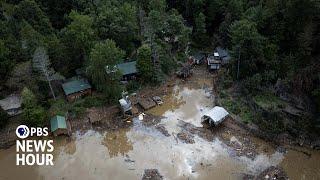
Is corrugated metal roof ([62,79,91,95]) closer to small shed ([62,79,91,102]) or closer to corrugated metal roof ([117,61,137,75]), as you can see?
small shed ([62,79,91,102])

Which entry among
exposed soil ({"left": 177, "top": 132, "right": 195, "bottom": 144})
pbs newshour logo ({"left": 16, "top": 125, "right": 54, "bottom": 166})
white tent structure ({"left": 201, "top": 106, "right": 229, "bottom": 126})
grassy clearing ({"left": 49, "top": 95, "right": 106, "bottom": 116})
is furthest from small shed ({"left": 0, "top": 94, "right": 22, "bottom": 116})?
white tent structure ({"left": 201, "top": 106, "right": 229, "bottom": 126})

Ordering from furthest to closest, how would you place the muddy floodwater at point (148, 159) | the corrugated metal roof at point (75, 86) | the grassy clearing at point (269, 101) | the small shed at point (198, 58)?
1. the small shed at point (198, 58)
2. the corrugated metal roof at point (75, 86)
3. the grassy clearing at point (269, 101)
4. the muddy floodwater at point (148, 159)

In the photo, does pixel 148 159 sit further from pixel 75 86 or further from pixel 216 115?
pixel 75 86

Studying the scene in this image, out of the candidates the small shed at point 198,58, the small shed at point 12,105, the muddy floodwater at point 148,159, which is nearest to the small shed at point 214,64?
the small shed at point 198,58

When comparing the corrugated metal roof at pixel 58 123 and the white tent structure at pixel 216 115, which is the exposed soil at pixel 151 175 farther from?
the corrugated metal roof at pixel 58 123

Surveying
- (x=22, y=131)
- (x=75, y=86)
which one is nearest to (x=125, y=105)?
(x=75, y=86)

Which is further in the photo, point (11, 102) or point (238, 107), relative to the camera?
point (11, 102)
